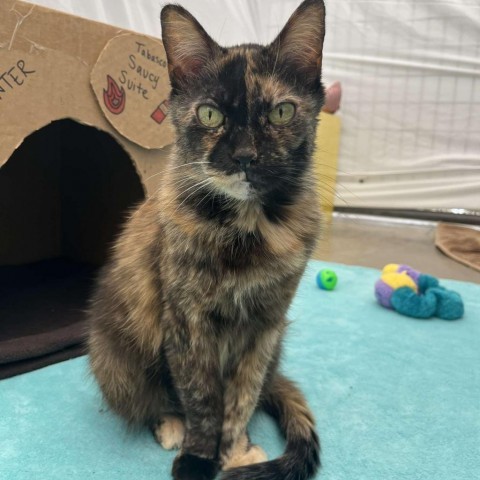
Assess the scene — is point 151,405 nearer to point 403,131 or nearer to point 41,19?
point 41,19

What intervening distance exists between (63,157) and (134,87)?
3.07ft

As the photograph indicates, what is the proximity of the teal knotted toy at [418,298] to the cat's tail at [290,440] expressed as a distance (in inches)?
25.0

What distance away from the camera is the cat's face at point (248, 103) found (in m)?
0.74

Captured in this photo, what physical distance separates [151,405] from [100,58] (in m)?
0.84

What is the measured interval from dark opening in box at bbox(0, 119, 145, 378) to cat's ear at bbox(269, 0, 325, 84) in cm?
89

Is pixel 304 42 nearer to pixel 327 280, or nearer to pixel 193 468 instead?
pixel 193 468

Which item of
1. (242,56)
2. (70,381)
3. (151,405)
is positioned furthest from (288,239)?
(70,381)

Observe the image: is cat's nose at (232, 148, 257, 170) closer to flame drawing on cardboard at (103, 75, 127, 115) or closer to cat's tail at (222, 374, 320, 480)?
cat's tail at (222, 374, 320, 480)

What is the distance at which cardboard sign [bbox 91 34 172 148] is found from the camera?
125cm

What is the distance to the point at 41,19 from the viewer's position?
110cm

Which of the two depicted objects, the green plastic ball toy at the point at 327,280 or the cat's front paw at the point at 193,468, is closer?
the cat's front paw at the point at 193,468

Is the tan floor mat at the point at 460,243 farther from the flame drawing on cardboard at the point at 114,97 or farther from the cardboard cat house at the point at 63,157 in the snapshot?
the flame drawing on cardboard at the point at 114,97

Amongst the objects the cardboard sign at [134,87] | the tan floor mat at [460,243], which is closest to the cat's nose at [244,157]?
the cardboard sign at [134,87]

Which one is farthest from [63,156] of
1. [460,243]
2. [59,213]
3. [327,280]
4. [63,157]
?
[460,243]
